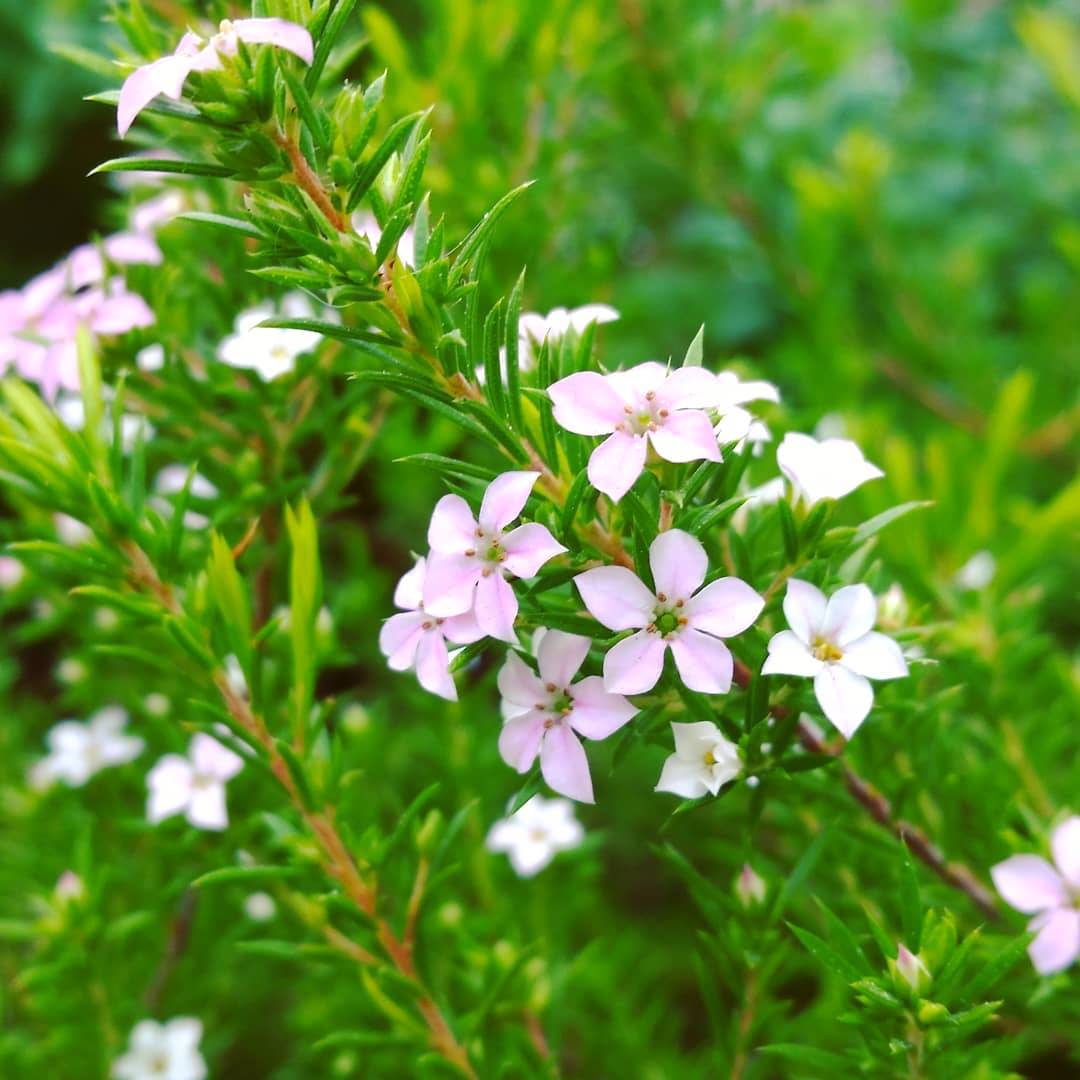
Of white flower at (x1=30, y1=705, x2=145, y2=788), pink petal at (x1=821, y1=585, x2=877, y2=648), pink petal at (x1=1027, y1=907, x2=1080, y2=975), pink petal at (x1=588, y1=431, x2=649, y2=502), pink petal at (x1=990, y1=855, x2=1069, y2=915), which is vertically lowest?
white flower at (x1=30, y1=705, x2=145, y2=788)

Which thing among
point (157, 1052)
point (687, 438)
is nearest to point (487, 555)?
point (687, 438)

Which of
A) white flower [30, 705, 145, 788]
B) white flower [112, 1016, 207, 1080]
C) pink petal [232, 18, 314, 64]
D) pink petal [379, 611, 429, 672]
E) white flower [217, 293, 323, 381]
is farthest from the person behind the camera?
white flower [30, 705, 145, 788]

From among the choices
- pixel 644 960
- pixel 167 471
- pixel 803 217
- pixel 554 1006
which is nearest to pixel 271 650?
pixel 167 471

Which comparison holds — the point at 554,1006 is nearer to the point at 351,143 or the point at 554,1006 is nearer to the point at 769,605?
the point at 769,605

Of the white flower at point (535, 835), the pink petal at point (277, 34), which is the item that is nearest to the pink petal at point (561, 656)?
the pink petal at point (277, 34)

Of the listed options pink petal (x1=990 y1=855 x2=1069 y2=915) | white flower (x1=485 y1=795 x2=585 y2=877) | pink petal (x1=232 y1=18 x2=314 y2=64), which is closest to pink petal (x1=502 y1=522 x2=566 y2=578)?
pink petal (x1=232 y1=18 x2=314 y2=64)

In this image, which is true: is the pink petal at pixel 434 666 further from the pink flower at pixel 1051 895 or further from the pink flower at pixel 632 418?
the pink flower at pixel 1051 895

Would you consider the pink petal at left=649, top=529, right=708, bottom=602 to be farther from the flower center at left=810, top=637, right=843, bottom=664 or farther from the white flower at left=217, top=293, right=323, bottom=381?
the white flower at left=217, top=293, right=323, bottom=381
